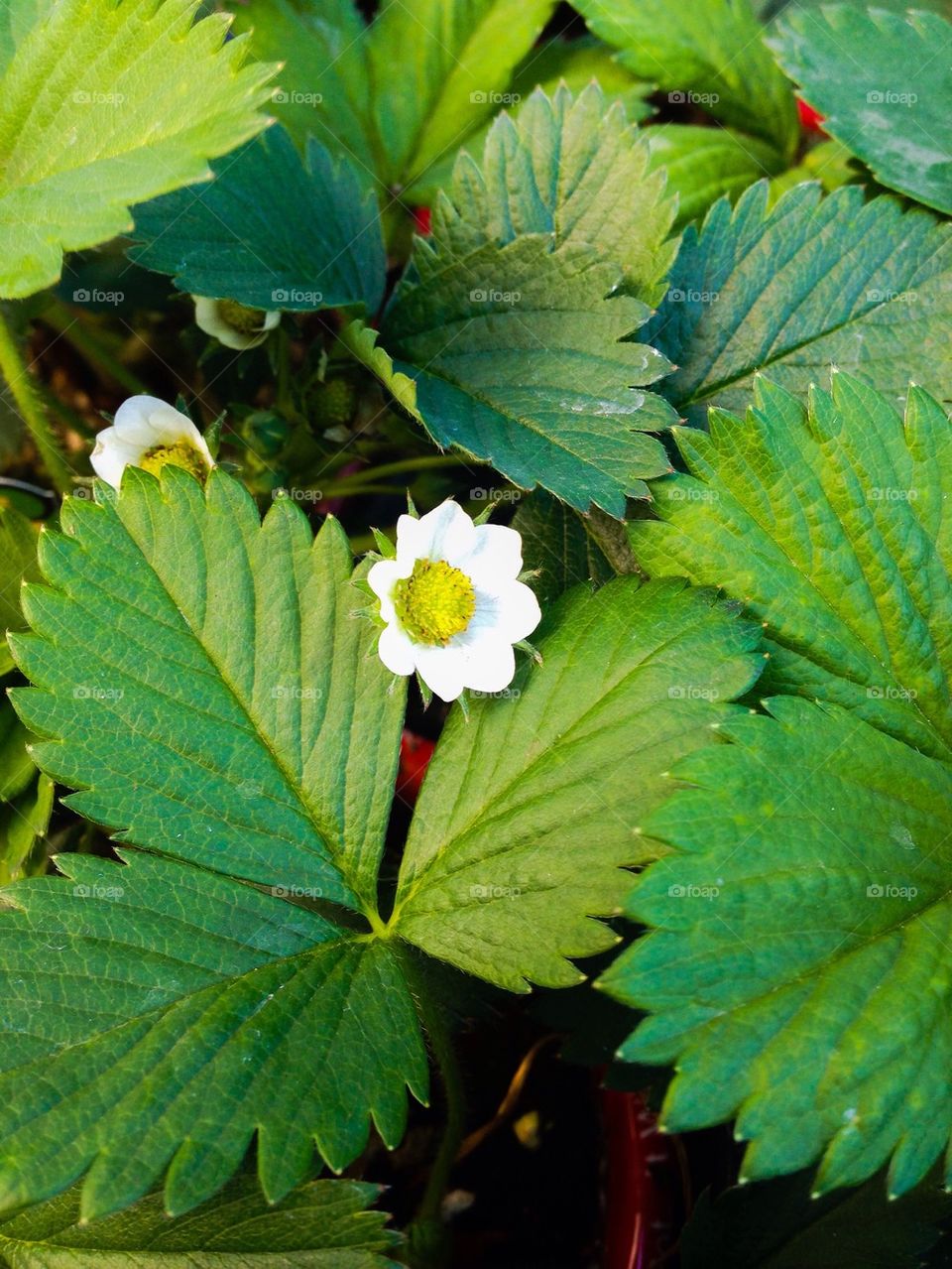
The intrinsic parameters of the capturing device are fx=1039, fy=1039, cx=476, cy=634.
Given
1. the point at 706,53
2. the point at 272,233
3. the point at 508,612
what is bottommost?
the point at 508,612

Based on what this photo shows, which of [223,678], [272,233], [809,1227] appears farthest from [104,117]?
[809,1227]

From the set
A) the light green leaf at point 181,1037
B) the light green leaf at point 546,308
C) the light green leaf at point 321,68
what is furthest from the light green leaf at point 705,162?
the light green leaf at point 181,1037

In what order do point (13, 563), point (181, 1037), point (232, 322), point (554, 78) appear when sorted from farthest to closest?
1. point (554, 78)
2. point (232, 322)
3. point (13, 563)
4. point (181, 1037)

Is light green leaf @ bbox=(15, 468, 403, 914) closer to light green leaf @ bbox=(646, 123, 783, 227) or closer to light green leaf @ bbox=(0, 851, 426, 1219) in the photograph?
light green leaf @ bbox=(0, 851, 426, 1219)

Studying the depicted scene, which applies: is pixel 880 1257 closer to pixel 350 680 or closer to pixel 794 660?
pixel 794 660

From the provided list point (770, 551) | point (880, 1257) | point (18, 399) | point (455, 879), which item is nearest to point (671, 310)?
point (770, 551)

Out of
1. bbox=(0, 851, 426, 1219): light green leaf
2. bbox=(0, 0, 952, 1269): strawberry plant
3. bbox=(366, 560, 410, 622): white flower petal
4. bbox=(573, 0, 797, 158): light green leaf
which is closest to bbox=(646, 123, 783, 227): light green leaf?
bbox=(573, 0, 797, 158): light green leaf

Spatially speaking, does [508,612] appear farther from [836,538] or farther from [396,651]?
[836,538]

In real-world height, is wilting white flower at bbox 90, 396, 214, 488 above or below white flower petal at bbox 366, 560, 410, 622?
below
